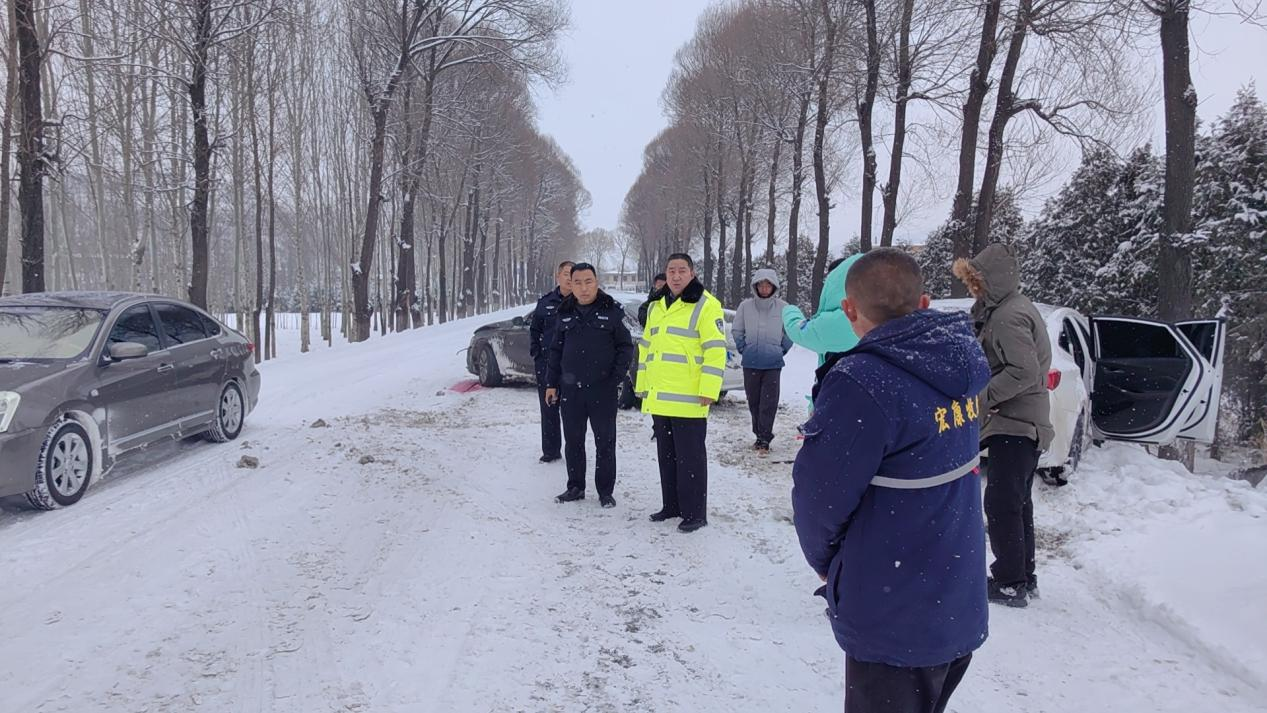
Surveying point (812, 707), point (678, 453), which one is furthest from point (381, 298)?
point (812, 707)

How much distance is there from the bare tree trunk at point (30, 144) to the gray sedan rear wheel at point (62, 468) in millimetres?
6747

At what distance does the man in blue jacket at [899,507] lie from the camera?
1812mm

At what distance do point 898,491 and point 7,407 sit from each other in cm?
565

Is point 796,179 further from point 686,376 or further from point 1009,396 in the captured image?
point 1009,396

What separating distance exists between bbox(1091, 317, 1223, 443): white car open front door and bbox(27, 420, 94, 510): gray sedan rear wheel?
8.91m

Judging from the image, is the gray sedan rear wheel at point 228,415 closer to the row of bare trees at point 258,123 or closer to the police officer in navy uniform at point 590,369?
the police officer in navy uniform at point 590,369

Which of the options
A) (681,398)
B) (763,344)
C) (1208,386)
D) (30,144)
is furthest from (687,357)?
(30,144)

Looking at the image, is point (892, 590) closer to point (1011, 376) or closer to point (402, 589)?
point (1011, 376)

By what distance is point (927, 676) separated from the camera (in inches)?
73.6

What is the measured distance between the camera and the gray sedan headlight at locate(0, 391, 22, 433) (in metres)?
4.65

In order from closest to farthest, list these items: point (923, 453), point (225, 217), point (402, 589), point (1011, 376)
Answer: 1. point (923, 453)
2. point (1011, 376)
3. point (402, 589)
4. point (225, 217)

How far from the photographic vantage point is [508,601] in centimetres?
384

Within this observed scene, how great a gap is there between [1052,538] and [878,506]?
13.6 ft

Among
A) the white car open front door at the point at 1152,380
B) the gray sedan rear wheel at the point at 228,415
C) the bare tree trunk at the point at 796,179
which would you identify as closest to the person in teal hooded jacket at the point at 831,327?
the white car open front door at the point at 1152,380
